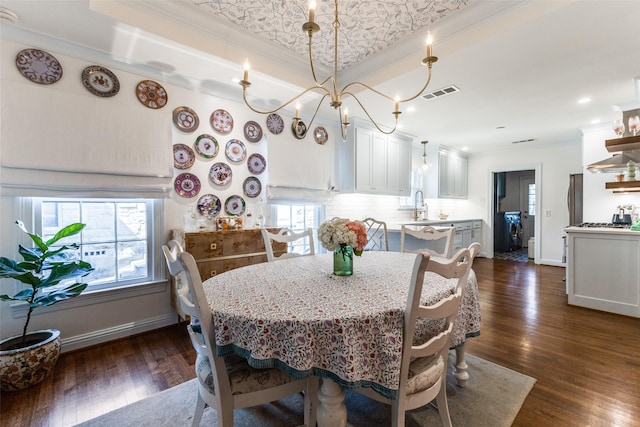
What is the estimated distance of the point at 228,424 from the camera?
1.15m

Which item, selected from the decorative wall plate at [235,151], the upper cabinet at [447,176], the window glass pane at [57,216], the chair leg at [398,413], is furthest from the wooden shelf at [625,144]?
the window glass pane at [57,216]

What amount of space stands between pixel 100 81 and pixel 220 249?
1.84 metres

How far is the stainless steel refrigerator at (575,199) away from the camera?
17.9 feet

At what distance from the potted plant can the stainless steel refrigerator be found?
761cm

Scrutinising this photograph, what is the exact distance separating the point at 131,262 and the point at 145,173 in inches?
36.0

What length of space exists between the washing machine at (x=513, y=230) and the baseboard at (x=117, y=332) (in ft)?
26.3

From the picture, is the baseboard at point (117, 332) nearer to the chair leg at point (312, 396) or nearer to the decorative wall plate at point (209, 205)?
the decorative wall plate at point (209, 205)

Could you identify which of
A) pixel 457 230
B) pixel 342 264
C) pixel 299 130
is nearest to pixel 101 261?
pixel 342 264

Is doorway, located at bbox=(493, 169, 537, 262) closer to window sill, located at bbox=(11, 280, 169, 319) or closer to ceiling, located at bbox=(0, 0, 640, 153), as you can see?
ceiling, located at bbox=(0, 0, 640, 153)

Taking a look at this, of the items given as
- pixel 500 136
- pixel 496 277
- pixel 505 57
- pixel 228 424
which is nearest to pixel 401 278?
pixel 228 424

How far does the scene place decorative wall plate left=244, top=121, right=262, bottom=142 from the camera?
3383 mm

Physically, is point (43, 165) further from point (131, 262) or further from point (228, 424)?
point (228, 424)

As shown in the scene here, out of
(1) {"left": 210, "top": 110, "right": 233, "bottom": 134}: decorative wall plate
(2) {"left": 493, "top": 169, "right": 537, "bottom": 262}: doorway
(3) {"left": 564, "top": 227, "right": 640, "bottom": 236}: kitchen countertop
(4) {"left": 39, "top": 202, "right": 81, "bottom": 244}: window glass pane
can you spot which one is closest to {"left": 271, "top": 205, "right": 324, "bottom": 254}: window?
(1) {"left": 210, "top": 110, "right": 233, "bottom": 134}: decorative wall plate

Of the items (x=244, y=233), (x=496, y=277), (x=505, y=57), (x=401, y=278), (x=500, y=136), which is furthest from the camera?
(x=500, y=136)
